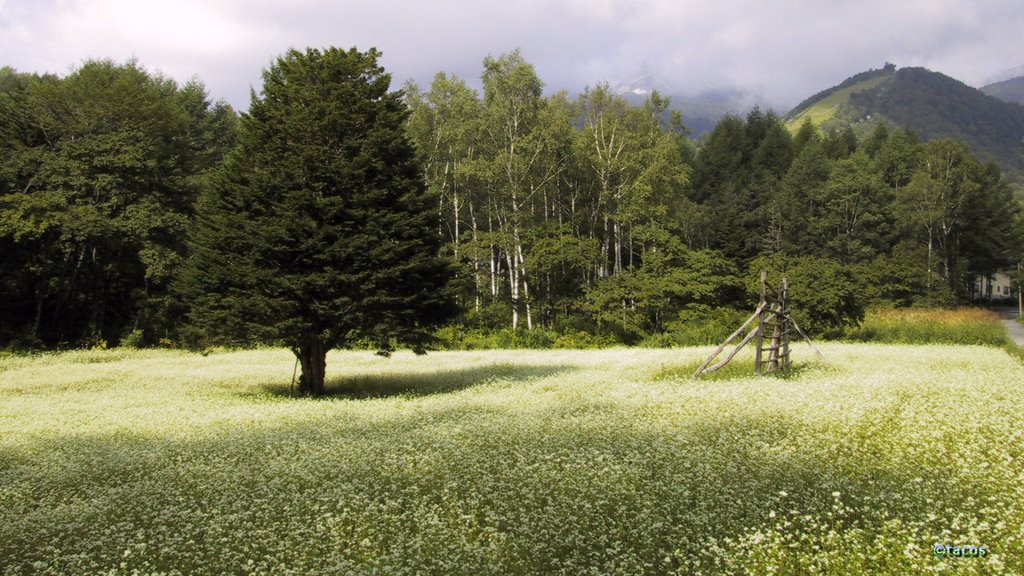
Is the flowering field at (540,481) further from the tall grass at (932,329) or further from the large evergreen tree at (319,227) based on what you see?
the tall grass at (932,329)

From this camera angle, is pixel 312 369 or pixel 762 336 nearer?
pixel 762 336

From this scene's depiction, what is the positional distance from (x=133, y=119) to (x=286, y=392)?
30.9 meters

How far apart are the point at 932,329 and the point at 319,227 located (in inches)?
1478

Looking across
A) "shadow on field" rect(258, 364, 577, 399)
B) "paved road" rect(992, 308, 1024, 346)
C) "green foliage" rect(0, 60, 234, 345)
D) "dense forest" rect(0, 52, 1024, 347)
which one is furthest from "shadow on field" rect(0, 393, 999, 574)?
"paved road" rect(992, 308, 1024, 346)

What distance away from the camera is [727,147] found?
100812 millimetres

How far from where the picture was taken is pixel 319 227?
19922 millimetres

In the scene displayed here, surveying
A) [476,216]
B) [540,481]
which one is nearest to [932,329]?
[476,216]

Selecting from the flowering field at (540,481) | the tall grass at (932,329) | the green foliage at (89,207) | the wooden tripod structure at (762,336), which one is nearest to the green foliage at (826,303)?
the tall grass at (932,329)

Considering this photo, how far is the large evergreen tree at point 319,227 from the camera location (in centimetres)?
1933

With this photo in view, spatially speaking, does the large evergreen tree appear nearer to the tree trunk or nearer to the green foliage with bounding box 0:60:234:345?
the tree trunk

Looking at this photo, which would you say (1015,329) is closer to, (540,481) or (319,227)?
(319,227)

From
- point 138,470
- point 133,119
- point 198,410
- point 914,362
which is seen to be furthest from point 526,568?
point 133,119

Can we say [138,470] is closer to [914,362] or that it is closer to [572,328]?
[914,362]

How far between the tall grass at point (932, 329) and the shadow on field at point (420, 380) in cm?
2449
